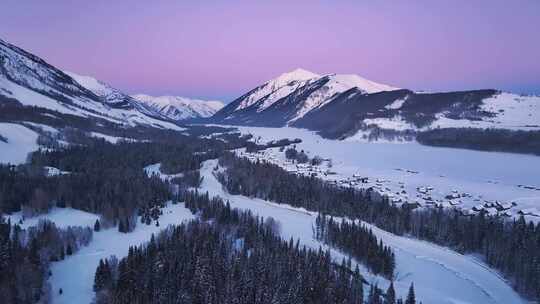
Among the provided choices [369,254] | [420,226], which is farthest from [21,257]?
[420,226]

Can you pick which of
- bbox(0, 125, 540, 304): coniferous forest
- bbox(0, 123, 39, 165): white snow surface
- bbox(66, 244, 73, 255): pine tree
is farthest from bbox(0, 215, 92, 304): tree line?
bbox(0, 123, 39, 165): white snow surface

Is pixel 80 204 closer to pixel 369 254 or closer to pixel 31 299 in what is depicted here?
pixel 31 299

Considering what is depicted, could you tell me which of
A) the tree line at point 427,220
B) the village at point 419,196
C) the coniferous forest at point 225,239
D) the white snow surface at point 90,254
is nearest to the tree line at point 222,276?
the coniferous forest at point 225,239

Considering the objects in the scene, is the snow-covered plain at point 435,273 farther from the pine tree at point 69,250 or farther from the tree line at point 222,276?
the pine tree at point 69,250

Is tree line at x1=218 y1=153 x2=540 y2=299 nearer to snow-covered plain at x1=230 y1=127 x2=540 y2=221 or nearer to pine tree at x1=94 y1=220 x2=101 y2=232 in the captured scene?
snow-covered plain at x1=230 y1=127 x2=540 y2=221

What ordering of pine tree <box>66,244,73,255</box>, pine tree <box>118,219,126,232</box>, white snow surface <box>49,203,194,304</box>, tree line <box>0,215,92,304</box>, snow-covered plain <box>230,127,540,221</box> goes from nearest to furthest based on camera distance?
tree line <box>0,215,92,304</box> < white snow surface <box>49,203,194,304</box> < pine tree <box>66,244,73,255</box> < pine tree <box>118,219,126,232</box> < snow-covered plain <box>230,127,540,221</box>

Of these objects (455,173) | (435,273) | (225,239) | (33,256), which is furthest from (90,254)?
(455,173)
